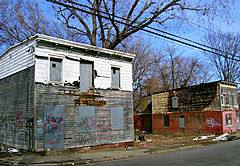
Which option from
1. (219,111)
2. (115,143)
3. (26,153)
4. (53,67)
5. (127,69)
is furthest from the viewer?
(219,111)

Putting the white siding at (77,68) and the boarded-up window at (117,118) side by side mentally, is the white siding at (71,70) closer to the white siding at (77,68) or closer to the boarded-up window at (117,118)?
the white siding at (77,68)

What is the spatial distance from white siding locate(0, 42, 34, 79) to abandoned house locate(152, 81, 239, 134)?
21.1 metres

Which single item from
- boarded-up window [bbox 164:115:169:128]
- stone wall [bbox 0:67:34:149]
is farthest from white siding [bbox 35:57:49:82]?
boarded-up window [bbox 164:115:169:128]

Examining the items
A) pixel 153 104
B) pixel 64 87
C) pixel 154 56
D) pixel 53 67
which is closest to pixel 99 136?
pixel 64 87

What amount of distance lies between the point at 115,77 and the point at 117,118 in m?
3.20

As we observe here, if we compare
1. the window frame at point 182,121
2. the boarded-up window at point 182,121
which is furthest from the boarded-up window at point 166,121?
the boarded-up window at point 182,121

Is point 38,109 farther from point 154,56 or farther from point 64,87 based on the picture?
point 154,56

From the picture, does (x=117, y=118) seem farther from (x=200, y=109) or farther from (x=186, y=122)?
(x=186, y=122)

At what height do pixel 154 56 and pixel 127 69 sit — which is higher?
pixel 154 56

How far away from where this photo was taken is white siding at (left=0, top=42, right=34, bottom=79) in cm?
1451

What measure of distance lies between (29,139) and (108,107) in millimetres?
5972

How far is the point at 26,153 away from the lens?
1338cm

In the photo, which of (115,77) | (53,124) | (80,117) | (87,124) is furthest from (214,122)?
(53,124)

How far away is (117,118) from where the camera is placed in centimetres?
1770
